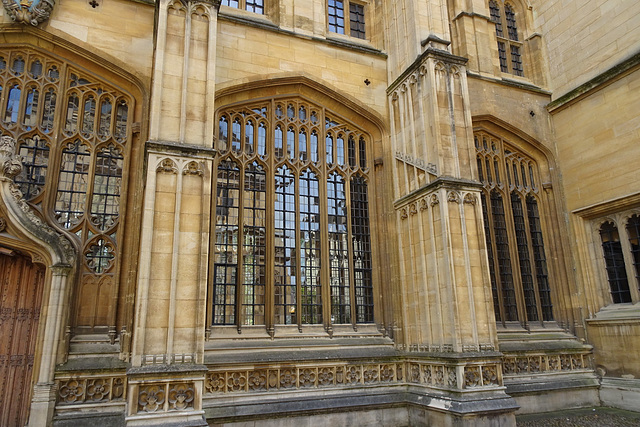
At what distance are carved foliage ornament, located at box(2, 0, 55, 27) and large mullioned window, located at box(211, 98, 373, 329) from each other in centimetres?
350

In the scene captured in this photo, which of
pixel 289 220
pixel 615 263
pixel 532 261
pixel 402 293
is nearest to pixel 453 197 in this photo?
pixel 402 293

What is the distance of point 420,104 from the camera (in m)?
9.84

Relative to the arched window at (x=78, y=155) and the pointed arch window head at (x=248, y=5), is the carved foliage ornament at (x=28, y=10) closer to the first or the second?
the arched window at (x=78, y=155)

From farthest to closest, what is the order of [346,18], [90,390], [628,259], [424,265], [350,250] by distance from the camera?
[346,18] < [628,259] < [350,250] < [424,265] < [90,390]

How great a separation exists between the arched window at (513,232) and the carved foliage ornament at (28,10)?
10.1m

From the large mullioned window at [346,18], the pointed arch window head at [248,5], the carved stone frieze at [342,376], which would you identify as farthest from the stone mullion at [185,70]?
the large mullioned window at [346,18]

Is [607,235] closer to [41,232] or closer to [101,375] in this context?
[101,375]

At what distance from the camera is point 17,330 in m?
7.58

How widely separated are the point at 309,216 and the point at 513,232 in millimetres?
5589

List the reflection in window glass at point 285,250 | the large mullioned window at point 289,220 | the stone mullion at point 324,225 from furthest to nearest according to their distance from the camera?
1. the stone mullion at point 324,225
2. the reflection in window glass at point 285,250
3. the large mullioned window at point 289,220

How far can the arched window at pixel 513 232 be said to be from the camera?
37.7 ft

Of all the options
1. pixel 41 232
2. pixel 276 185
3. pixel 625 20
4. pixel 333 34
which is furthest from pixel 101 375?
pixel 625 20

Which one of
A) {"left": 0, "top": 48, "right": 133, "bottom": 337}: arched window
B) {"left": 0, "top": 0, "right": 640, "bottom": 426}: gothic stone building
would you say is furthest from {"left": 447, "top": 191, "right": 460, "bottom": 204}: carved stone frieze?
{"left": 0, "top": 48, "right": 133, "bottom": 337}: arched window

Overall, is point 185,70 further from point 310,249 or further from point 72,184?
point 310,249
